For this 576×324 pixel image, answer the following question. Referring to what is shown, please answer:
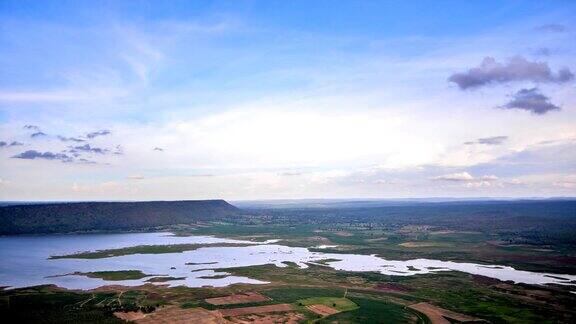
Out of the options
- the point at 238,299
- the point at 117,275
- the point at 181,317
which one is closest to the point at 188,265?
the point at 117,275

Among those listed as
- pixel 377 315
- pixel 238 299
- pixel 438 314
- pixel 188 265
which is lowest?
pixel 438 314

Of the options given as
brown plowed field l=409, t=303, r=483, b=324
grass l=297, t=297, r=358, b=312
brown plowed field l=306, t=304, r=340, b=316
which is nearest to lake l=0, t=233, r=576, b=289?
grass l=297, t=297, r=358, b=312

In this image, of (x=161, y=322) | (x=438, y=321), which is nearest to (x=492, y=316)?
(x=438, y=321)

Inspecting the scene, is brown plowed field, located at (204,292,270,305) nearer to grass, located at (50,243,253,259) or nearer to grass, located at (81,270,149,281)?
grass, located at (81,270,149,281)

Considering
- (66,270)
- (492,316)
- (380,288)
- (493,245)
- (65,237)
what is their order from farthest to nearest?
1. (65,237)
2. (493,245)
3. (66,270)
4. (380,288)
5. (492,316)

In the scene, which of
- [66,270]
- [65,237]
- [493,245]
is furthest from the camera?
[65,237]

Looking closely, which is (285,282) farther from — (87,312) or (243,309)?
(87,312)

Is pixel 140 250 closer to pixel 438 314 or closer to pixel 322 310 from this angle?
pixel 322 310

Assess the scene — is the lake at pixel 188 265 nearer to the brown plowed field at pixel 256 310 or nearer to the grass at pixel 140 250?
the grass at pixel 140 250
